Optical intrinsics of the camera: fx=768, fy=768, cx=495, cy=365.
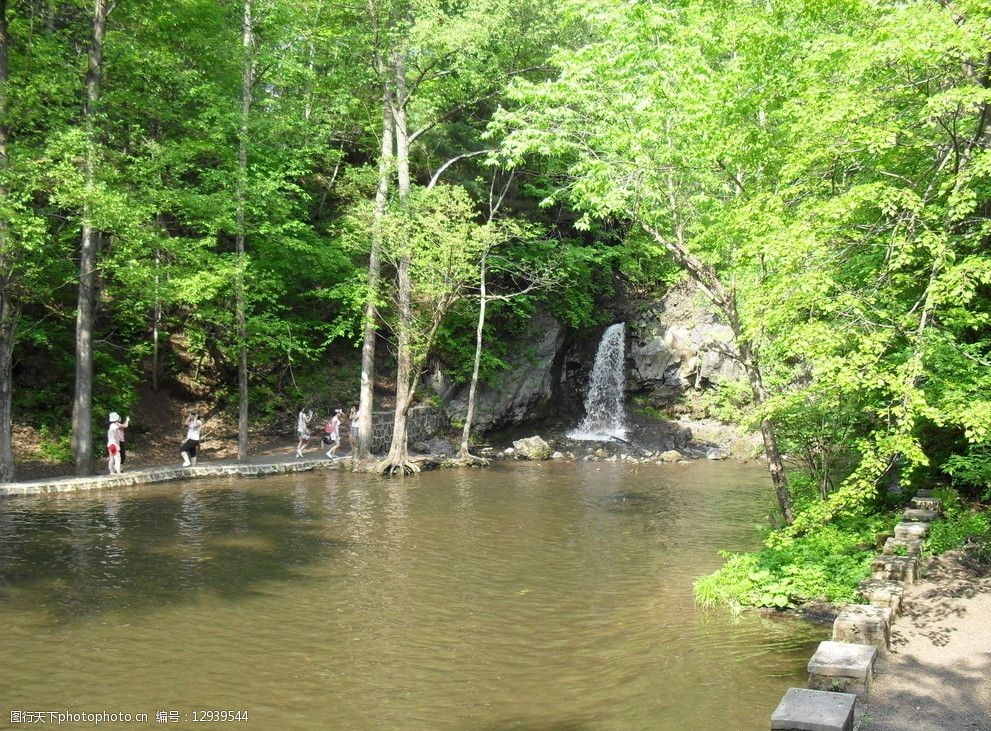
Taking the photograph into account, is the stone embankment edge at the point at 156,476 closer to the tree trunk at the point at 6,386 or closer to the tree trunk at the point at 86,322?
the tree trunk at the point at 6,386

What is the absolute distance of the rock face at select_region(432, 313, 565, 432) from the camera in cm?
2869

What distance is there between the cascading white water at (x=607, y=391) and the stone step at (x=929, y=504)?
19663 mm

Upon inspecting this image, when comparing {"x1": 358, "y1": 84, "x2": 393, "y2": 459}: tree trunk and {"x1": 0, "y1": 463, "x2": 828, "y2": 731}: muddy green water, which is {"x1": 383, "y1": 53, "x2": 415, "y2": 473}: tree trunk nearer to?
{"x1": 358, "y1": 84, "x2": 393, "y2": 459}: tree trunk

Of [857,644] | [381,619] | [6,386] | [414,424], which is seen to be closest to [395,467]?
[414,424]

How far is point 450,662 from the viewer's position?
27.0 feet

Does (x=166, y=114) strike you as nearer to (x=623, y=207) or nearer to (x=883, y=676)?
(x=623, y=207)

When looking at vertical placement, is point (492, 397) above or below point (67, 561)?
above

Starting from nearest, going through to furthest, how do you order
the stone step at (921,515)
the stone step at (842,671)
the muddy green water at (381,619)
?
the stone step at (842,671) < the muddy green water at (381,619) < the stone step at (921,515)

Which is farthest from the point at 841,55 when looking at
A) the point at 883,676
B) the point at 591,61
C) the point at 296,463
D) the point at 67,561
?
the point at 296,463

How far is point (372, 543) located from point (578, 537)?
3.81 meters

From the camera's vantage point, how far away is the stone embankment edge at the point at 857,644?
4844 mm

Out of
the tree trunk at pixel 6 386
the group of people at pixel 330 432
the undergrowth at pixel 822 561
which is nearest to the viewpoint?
the undergrowth at pixel 822 561

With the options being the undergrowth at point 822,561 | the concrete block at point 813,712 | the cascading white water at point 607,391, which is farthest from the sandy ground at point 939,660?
the cascading white water at point 607,391

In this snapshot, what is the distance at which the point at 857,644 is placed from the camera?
20.7 feet
